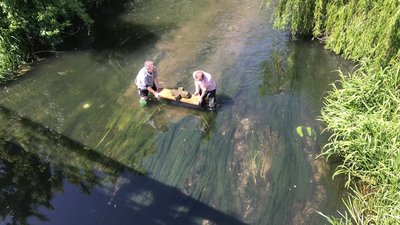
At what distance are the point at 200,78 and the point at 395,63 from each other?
4217 mm

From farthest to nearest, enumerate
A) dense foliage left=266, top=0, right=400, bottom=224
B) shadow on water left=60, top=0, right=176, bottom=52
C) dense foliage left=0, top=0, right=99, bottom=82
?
shadow on water left=60, top=0, right=176, bottom=52, dense foliage left=0, top=0, right=99, bottom=82, dense foliage left=266, top=0, right=400, bottom=224

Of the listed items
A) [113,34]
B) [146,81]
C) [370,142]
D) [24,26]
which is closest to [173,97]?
[146,81]

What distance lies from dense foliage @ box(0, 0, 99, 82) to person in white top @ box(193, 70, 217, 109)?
485 cm

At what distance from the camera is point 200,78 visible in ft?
28.8

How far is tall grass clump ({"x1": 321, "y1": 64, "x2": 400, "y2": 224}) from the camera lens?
635cm

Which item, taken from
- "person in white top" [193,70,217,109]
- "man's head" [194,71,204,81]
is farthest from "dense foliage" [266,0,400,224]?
"man's head" [194,71,204,81]

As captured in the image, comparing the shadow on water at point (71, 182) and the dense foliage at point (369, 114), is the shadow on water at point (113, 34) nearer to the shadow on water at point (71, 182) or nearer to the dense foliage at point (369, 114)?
the shadow on water at point (71, 182)

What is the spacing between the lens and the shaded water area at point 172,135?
24.0ft

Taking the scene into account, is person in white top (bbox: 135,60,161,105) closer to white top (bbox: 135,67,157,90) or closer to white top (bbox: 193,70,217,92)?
white top (bbox: 135,67,157,90)

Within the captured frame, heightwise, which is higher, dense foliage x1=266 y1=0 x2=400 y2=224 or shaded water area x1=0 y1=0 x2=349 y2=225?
dense foliage x1=266 y1=0 x2=400 y2=224

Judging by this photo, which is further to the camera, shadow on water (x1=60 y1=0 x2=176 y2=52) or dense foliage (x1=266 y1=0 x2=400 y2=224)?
shadow on water (x1=60 y1=0 x2=176 y2=52)

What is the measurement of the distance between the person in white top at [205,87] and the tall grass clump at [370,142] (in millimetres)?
2612

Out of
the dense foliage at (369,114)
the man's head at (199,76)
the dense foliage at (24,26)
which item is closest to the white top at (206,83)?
the man's head at (199,76)

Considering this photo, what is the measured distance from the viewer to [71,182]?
8039 mm
